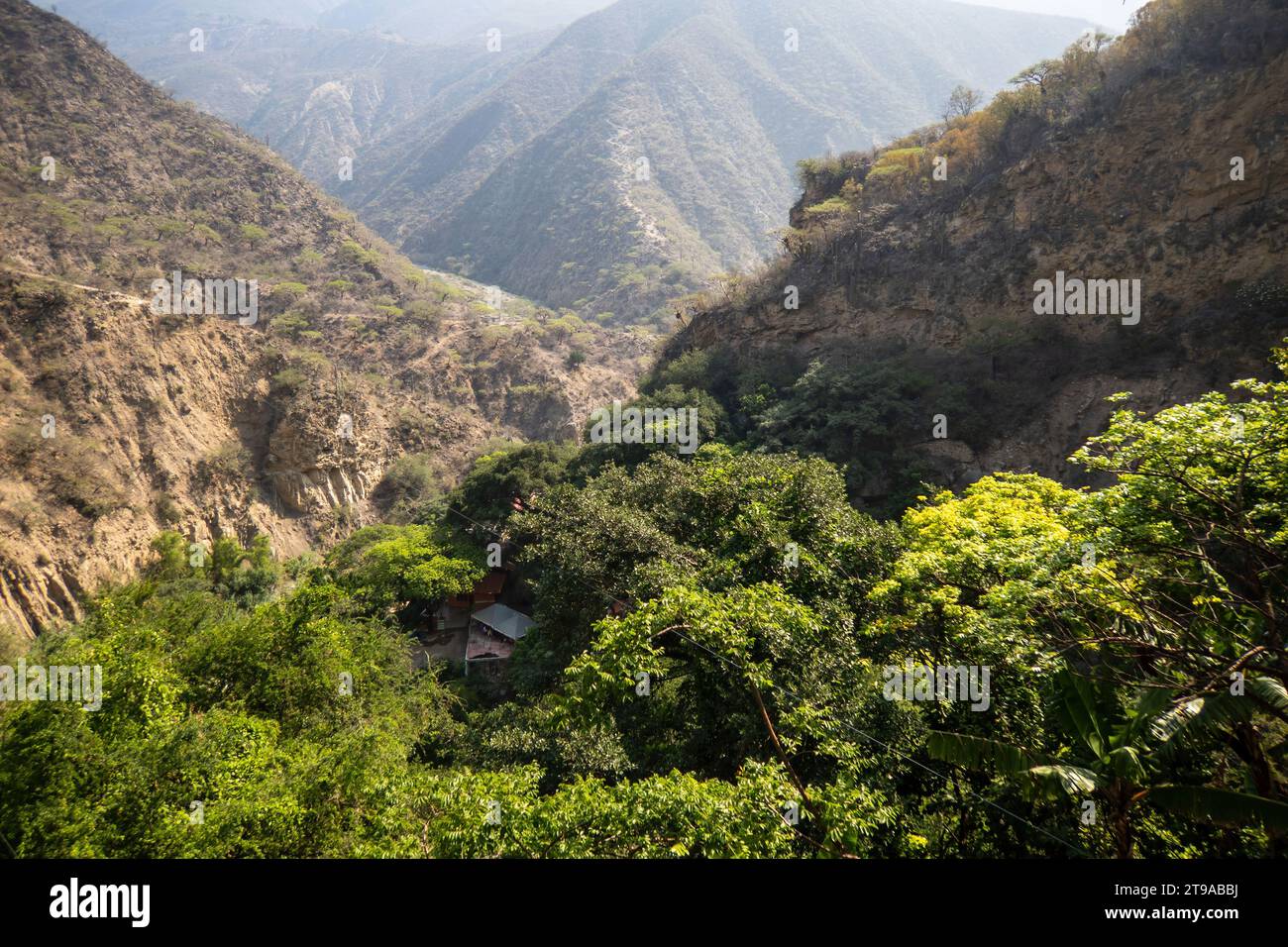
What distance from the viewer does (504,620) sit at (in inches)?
969

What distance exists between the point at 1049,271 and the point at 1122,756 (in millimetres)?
23608

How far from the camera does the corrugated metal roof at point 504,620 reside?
78.0 ft

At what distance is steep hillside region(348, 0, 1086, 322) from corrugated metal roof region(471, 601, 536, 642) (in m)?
46.1

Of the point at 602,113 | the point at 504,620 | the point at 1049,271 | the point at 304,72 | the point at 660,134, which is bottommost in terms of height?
the point at 504,620

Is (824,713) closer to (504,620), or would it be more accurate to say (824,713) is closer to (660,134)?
(504,620)

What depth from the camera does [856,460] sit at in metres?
22.1

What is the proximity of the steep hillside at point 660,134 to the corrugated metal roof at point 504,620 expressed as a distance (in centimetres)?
4610

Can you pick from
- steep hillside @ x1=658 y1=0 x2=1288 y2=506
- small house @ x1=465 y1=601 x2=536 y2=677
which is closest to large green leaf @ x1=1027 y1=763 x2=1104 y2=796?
steep hillside @ x1=658 y1=0 x2=1288 y2=506

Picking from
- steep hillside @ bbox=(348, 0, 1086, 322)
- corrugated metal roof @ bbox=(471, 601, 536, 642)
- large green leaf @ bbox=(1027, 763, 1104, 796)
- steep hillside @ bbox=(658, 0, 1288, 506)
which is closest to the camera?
large green leaf @ bbox=(1027, 763, 1104, 796)

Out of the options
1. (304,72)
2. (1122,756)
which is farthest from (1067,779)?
(304,72)

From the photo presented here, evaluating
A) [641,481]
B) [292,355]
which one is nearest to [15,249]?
[292,355]

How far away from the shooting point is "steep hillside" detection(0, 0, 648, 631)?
81.3ft

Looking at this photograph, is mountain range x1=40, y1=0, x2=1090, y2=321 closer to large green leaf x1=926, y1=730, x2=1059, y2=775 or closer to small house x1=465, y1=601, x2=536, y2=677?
Result: small house x1=465, y1=601, x2=536, y2=677

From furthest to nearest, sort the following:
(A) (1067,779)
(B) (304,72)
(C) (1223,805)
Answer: (B) (304,72), (A) (1067,779), (C) (1223,805)
